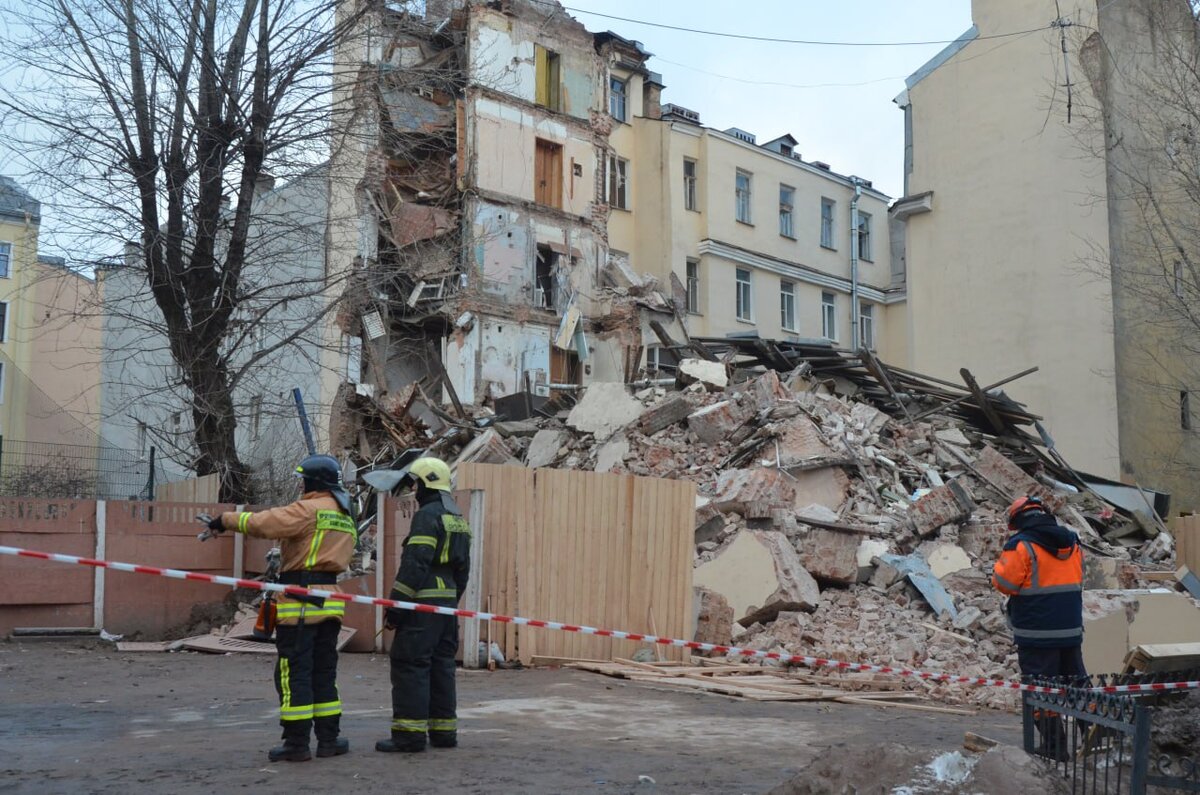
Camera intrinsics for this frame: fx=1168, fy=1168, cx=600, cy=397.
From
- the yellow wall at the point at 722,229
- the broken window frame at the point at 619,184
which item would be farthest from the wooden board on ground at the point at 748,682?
the broken window frame at the point at 619,184

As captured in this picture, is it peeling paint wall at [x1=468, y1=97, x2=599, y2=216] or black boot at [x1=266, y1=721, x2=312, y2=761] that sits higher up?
peeling paint wall at [x1=468, y1=97, x2=599, y2=216]

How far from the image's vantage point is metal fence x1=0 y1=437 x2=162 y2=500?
56.6ft

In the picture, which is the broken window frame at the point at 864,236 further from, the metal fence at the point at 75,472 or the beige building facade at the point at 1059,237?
the metal fence at the point at 75,472

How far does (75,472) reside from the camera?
18047 millimetres

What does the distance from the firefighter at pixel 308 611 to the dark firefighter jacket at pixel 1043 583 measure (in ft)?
14.0

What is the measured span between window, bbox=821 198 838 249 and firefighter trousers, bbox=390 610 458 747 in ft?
121

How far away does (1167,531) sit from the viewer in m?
18.5

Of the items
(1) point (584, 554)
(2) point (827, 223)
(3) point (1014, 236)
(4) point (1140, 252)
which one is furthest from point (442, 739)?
(2) point (827, 223)

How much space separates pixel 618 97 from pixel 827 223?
961 cm

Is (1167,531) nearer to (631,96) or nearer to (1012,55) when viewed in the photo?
(1012,55)

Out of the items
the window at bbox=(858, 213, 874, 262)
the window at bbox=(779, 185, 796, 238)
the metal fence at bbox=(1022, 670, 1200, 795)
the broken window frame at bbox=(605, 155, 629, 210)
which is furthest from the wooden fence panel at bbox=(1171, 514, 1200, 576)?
the window at bbox=(858, 213, 874, 262)

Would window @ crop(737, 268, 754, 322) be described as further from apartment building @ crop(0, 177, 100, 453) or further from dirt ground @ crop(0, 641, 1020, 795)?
dirt ground @ crop(0, 641, 1020, 795)

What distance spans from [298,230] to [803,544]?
24.9ft

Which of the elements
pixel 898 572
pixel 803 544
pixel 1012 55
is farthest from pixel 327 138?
pixel 1012 55
